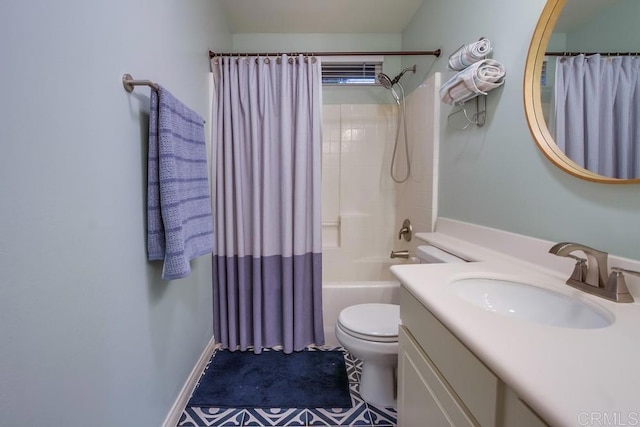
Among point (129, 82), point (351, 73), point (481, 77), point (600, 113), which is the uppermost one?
point (351, 73)

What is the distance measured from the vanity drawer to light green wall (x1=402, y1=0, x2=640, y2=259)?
0.59 metres

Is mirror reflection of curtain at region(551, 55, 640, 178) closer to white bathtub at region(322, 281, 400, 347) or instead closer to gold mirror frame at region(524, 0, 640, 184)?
gold mirror frame at region(524, 0, 640, 184)

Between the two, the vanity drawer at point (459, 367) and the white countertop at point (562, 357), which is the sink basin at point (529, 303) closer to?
the white countertop at point (562, 357)

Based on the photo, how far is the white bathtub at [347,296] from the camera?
1.86m

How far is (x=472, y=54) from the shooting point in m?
1.22

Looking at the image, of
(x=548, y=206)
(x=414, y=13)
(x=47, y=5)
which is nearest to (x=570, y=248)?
(x=548, y=206)

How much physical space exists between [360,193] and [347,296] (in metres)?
1.00

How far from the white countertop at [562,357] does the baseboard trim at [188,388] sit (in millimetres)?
1283

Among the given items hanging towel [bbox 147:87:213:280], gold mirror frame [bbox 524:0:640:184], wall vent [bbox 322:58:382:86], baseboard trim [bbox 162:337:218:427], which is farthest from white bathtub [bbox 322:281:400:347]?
wall vent [bbox 322:58:382:86]

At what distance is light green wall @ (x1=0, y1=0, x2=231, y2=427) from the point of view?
548 mm

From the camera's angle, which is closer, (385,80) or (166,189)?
(166,189)

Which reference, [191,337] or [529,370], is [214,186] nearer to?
[191,337]

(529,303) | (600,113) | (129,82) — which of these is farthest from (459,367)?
(129,82)

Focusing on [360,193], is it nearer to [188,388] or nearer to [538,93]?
[538,93]
